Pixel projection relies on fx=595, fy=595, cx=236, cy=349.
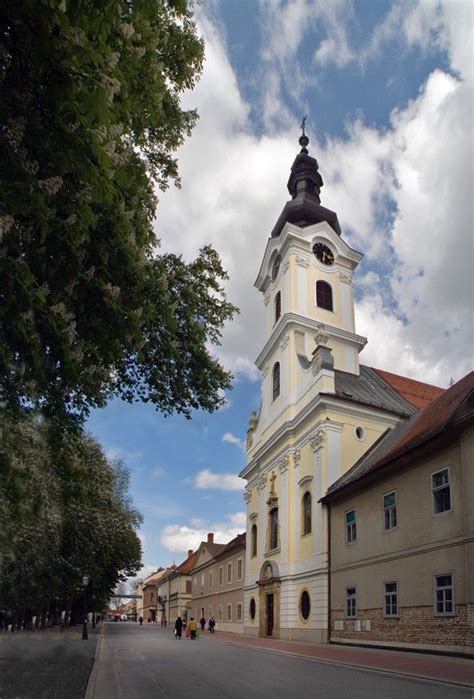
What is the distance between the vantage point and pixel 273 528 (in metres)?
34.3

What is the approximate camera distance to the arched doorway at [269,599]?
101ft

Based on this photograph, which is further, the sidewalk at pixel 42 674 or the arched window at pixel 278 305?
the arched window at pixel 278 305

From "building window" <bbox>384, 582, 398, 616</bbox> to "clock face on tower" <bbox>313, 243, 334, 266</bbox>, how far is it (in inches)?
912

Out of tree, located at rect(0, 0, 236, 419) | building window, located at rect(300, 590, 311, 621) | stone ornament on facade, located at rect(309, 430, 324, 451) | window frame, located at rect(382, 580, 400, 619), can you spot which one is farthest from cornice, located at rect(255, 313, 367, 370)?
tree, located at rect(0, 0, 236, 419)

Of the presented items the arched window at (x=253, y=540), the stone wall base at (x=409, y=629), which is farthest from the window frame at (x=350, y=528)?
the arched window at (x=253, y=540)

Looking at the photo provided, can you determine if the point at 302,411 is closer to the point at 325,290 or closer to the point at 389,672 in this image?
the point at 325,290

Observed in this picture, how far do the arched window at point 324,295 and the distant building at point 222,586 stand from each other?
63.1ft

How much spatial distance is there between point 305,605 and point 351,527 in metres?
6.02

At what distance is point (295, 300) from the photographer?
36.6m

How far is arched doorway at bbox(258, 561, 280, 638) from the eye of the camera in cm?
3078

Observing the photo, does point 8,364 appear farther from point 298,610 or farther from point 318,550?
point 298,610

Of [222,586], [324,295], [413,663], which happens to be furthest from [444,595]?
[222,586]

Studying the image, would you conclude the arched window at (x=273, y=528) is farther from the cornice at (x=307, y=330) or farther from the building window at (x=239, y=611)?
the building window at (x=239, y=611)

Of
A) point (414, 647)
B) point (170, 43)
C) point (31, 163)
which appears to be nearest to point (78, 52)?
point (31, 163)
